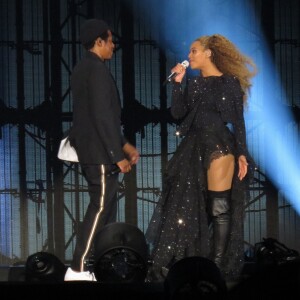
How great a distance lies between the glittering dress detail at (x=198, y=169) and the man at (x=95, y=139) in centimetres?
32

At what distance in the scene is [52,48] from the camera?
482 cm

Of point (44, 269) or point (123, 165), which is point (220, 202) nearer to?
point (123, 165)

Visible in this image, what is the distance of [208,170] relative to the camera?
382cm

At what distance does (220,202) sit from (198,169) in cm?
22

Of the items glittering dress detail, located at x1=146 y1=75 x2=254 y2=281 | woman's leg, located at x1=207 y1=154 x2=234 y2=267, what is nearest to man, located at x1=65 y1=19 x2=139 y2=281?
glittering dress detail, located at x1=146 y1=75 x2=254 y2=281

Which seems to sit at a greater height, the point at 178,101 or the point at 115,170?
the point at 178,101

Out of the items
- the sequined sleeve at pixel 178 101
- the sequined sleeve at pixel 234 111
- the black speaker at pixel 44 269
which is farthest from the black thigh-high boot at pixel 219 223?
the black speaker at pixel 44 269

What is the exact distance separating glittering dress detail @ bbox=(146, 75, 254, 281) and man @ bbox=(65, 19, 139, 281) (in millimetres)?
324

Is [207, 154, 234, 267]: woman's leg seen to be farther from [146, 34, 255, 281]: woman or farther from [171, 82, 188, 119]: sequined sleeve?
[171, 82, 188, 119]: sequined sleeve

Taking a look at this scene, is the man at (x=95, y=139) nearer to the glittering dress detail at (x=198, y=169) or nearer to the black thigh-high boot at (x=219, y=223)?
the glittering dress detail at (x=198, y=169)

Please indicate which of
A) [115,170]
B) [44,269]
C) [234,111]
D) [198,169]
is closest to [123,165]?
[115,170]

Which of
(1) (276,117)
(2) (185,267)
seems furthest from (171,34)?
(2) (185,267)

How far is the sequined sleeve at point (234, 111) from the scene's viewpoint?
150 inches

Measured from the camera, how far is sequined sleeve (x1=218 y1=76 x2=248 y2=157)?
381cm
